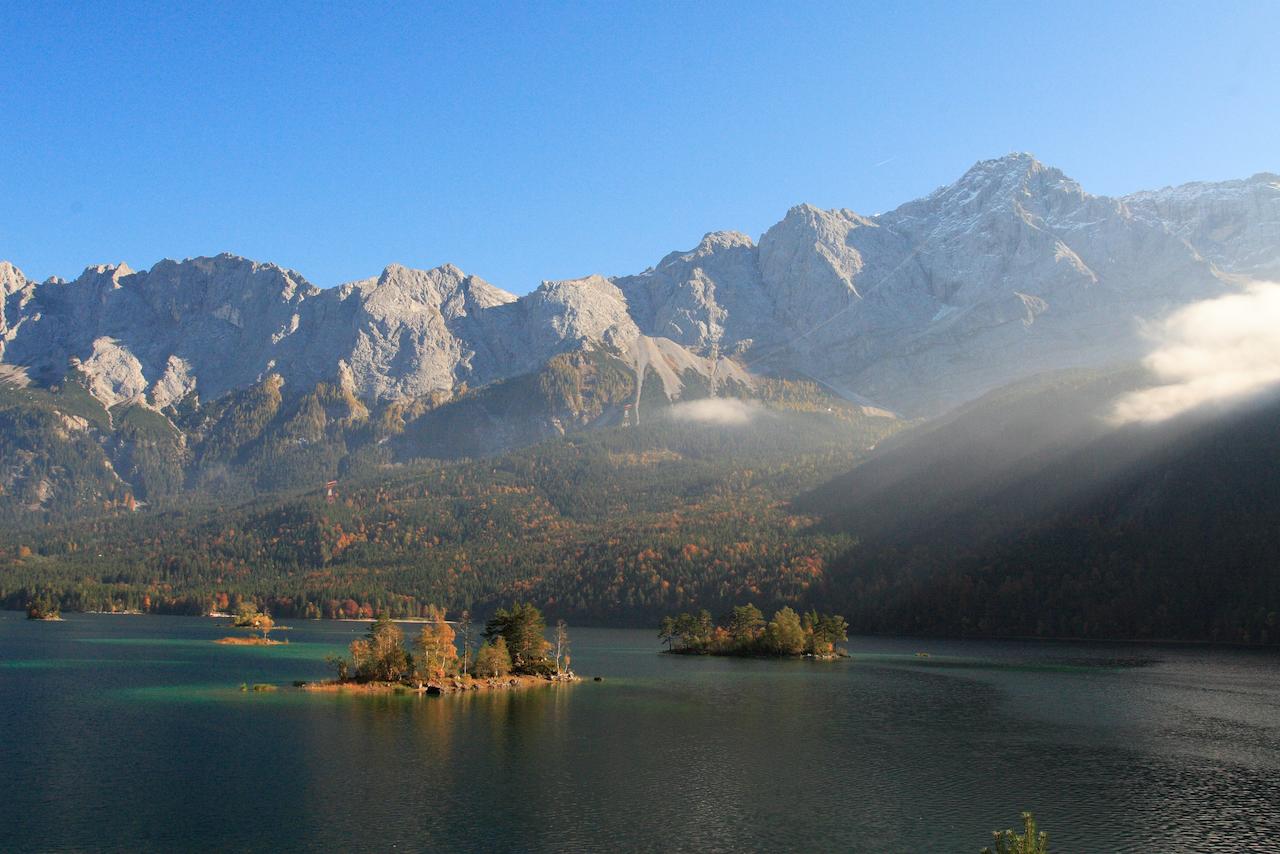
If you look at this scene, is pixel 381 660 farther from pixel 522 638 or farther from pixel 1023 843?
pixel 1023 843

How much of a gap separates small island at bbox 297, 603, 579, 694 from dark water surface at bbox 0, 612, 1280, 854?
29.4ft

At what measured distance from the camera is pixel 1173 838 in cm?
6944

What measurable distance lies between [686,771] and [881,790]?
1735 cm

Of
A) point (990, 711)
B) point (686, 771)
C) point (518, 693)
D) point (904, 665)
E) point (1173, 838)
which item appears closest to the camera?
point (1173, 838)

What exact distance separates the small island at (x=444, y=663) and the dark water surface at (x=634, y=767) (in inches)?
353

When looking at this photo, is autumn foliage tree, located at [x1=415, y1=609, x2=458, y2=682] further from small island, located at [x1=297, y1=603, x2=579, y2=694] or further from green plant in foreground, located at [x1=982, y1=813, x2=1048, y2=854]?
green plant in foreground, located at [x1=982, y1=813, x2=1048, y2=854]

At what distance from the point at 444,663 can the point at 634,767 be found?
6877cm

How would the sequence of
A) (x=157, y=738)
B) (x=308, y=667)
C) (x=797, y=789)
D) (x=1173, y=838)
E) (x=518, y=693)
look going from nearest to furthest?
1. (x=1173, y=838)
2. (x=797, y=789)
3. (x=157, y=738)
4. (x=518, y=693)
5. (x=308, y=667)

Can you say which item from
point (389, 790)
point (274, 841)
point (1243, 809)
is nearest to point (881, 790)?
point (1243, 809)

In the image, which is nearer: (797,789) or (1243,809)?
(1243,809)

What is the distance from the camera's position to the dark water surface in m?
68.6

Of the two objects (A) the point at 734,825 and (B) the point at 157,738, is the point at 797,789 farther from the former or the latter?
(B) the point at 157,738

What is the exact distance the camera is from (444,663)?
497 ft

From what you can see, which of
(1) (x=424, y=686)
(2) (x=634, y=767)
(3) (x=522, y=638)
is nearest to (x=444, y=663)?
(1) (x=424, y=686)
